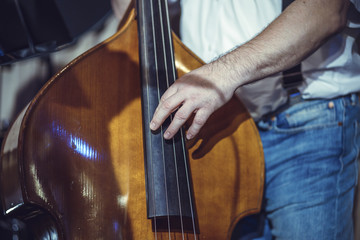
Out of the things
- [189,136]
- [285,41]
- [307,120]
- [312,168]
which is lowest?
[312,168]

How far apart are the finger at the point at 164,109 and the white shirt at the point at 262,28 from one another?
1.15 ft

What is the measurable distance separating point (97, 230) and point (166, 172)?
0.15 meters

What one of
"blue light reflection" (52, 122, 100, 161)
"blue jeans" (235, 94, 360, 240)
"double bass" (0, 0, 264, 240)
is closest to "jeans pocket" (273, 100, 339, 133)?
"blue jeans" (235, 94, 360, 240)

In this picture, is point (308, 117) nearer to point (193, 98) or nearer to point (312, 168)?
point (312, 168)

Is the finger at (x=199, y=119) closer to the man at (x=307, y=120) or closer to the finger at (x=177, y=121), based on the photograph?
the finger at (x=177, y=121)

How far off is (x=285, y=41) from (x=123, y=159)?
44cm

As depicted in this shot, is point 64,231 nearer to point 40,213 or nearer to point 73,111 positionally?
point 40,213

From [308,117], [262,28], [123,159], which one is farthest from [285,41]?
[123,159]

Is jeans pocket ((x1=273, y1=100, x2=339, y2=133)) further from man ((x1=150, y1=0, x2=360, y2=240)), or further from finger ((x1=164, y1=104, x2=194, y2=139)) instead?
finger ((x1=164, y1=104, x2=194, y2=139))

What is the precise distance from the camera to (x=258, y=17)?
0.76 metres

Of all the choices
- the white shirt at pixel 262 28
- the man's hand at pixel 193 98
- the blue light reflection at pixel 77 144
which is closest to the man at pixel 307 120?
the white shirt at pixel 262 28

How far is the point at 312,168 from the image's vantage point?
31.1 inches

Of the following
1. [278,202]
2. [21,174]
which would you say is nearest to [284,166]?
[278,202]

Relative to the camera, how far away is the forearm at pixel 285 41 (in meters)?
0.59
